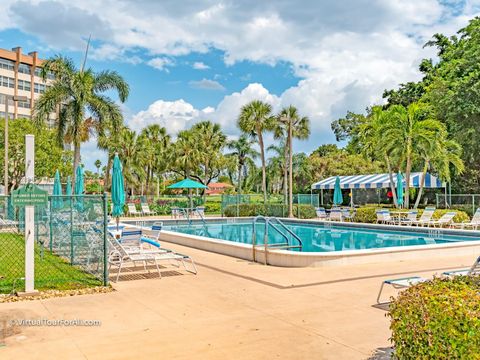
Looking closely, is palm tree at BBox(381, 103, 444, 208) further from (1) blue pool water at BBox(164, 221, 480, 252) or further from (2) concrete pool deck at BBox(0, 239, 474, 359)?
(2) concrete pool deck at BBox(0, 239, 474, 359)

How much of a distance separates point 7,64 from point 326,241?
66.7 m

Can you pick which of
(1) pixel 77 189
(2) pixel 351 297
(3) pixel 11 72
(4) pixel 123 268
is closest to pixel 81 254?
(4) pixel 123 268

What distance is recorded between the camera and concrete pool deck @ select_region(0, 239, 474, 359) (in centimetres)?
499

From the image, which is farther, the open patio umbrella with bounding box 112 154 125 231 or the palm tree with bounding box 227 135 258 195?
the palm tree with bounding box 227 135 258 195

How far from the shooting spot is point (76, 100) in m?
22.5

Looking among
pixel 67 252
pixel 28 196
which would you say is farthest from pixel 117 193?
pixel 28 196

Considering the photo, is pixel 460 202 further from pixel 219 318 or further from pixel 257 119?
pixel 219 318

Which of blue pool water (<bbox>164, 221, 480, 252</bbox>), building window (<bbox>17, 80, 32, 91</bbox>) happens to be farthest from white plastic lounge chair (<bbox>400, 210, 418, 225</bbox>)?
building window (<bbox>17, 80, 32, 91</bbox>)

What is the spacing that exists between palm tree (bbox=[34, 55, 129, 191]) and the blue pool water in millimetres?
6598

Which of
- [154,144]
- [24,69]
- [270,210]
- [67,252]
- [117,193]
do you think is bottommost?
[67,252]

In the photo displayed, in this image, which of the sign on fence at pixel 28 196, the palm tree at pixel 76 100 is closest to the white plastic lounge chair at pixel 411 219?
the palm tree at pixel 76 100

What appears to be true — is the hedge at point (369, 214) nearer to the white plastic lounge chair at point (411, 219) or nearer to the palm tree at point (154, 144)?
the white plastic lounge chair at point (411, 219)

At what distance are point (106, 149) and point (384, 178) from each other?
77.9 feet

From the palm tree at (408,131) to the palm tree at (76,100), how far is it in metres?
13.8
